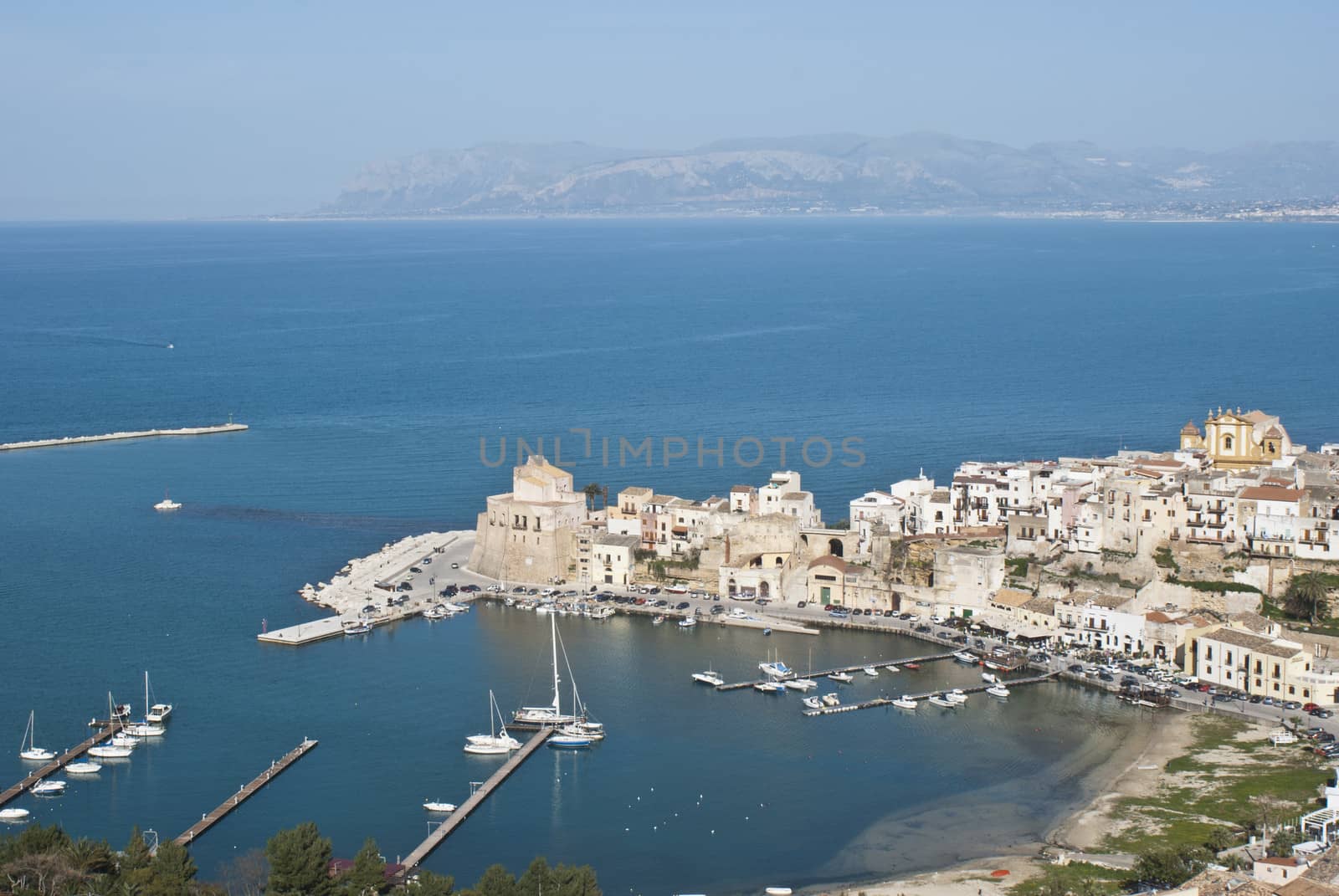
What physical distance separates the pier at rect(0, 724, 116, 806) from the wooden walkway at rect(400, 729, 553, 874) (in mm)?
8502

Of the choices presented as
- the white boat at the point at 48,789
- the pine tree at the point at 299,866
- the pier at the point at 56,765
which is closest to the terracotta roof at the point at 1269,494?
the pine tree at the point at 299,866

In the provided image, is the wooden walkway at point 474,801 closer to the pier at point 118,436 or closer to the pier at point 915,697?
the pier at point 915,697

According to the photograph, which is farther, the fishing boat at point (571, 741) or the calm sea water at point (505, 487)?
the fishing boat at point (571, 741)

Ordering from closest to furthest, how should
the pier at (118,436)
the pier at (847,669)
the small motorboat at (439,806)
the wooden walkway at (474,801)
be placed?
the wooden walkway at (474,801) → the small motorboat at (439,806) → the pier at (847,669) → the pier at (118,436)

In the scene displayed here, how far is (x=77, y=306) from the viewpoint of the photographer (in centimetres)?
13800

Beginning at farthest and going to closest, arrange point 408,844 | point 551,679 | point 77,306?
point 77,306 → point 551,679 → point 408,844

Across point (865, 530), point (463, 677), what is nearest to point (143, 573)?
point (463, 677)

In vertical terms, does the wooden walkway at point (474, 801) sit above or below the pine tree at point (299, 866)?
below

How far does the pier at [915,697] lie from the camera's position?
1591 inches

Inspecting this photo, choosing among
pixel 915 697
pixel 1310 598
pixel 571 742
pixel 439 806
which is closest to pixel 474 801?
pixel 439 806

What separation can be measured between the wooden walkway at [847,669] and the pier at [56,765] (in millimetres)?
13917

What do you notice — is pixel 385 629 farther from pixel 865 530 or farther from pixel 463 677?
pixel 865 530

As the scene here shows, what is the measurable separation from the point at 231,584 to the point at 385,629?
20.2 feet

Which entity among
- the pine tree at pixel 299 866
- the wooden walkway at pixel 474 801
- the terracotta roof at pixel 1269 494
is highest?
the terracotta roof at pixel 1269 494
